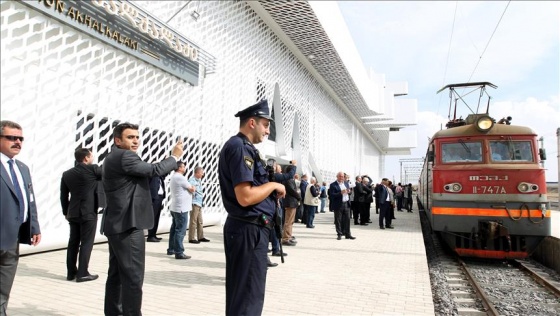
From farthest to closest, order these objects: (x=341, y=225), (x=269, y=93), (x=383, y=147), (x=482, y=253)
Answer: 1. (x=383, y=147)
2. (x=269, y=93)
3. (x=341, y=225)
4. (x=482, y=253)

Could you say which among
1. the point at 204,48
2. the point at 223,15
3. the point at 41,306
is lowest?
the point at 41,306

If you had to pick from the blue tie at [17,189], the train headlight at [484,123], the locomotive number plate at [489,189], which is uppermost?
the train headlight at [484,123]

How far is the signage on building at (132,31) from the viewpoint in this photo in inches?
274

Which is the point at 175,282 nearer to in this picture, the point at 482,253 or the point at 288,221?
the point at 288,221

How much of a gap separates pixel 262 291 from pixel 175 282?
3016mm

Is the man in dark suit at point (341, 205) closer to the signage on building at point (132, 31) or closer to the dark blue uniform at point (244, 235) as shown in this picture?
the signage on building at point (132, 31)

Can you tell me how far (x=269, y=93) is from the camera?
16.3 metres

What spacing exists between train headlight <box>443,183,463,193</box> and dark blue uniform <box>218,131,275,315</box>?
6017mm

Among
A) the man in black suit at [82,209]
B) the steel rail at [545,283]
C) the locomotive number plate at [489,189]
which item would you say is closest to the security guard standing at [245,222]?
the man in black suit at [82,209]

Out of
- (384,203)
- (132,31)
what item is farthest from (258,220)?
(384,203)

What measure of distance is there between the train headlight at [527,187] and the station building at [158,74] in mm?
7941

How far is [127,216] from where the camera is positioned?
3.00 meters

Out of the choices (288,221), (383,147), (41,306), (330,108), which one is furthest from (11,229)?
(383,147)

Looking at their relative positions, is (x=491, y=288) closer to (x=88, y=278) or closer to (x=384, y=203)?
(x=88, y=278)
